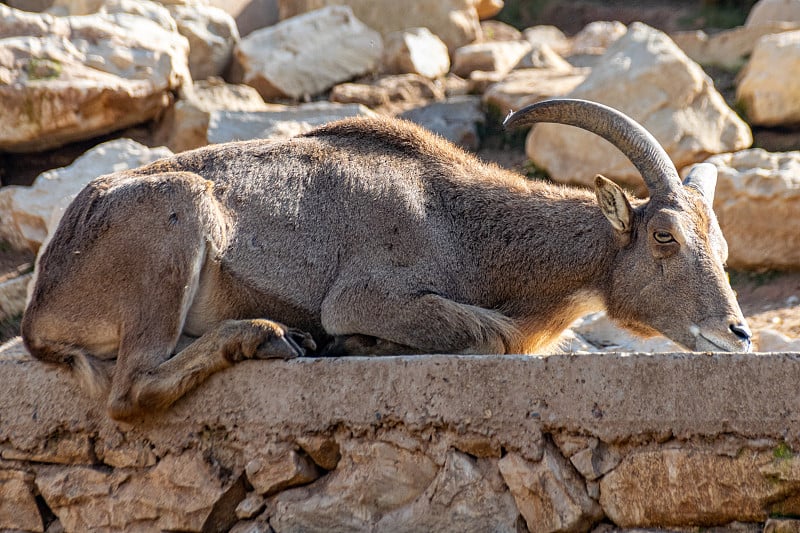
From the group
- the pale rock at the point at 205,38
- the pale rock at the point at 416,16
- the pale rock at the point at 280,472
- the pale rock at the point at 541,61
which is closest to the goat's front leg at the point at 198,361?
the pale rock at the point at 280,472

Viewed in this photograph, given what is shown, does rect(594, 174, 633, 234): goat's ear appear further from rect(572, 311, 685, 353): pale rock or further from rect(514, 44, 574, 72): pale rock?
rect(514, 44, 574, 72): pale rock

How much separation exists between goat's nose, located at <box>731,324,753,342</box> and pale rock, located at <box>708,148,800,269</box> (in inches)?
157

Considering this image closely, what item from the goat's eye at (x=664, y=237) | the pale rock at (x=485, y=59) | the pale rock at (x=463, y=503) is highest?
the goat's eye at (x=664, y=237)

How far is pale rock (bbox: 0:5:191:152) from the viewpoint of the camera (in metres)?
11.6

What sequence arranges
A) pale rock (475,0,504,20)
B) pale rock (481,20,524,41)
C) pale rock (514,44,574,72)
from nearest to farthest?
pale rock (514,44,574,72)
pale rock (475,0,504,20)
pale rock (481,20,524,41)

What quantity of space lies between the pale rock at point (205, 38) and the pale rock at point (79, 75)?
134 cm

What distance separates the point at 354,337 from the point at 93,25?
7.06 m

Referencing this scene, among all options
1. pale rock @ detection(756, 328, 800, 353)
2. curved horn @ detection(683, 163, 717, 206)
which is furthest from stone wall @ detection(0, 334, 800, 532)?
pale rock @ detection(756, 328, 800, 353)

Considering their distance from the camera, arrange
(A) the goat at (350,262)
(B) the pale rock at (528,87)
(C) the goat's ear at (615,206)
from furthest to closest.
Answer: (B) the pale rock at (528,87), (C) the goat's ear at (615,206), (A) the goat at (350,262)

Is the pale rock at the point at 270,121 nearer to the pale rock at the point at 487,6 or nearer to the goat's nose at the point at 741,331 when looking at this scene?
the goat's nose at the point at 741,331

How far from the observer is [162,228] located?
21.8ft

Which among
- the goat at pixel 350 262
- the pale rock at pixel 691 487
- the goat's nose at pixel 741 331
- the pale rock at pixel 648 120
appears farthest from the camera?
the pale rock at pixel 648 120

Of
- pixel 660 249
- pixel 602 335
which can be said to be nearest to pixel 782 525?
pixel 660 249

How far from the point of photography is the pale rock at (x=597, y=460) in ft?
18.4
